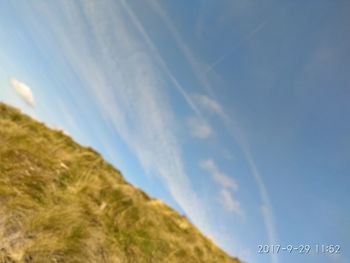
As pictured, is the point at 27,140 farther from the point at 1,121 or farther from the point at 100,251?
the point at 100,251

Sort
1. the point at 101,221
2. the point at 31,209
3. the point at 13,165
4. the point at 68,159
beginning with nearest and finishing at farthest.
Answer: the point at 31,209 < the point at 13,165 < the point at 101,221 < the point at 68,159

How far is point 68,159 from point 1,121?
236cm

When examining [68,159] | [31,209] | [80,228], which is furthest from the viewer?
[68,159]

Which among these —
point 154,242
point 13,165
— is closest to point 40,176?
point 13,165

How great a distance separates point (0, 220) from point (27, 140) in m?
4.36

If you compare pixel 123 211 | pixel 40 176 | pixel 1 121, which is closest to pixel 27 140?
pixel 1 121

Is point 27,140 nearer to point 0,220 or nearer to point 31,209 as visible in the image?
point 31,209

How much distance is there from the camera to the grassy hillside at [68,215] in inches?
269

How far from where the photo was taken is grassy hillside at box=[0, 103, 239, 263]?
6832 millimetres

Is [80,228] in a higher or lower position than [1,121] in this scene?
lower

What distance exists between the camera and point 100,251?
25.9 feet

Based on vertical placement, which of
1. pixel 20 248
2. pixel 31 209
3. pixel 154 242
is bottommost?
pixel 20 248

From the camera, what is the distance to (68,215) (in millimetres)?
8039

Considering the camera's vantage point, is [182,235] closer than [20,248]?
No
